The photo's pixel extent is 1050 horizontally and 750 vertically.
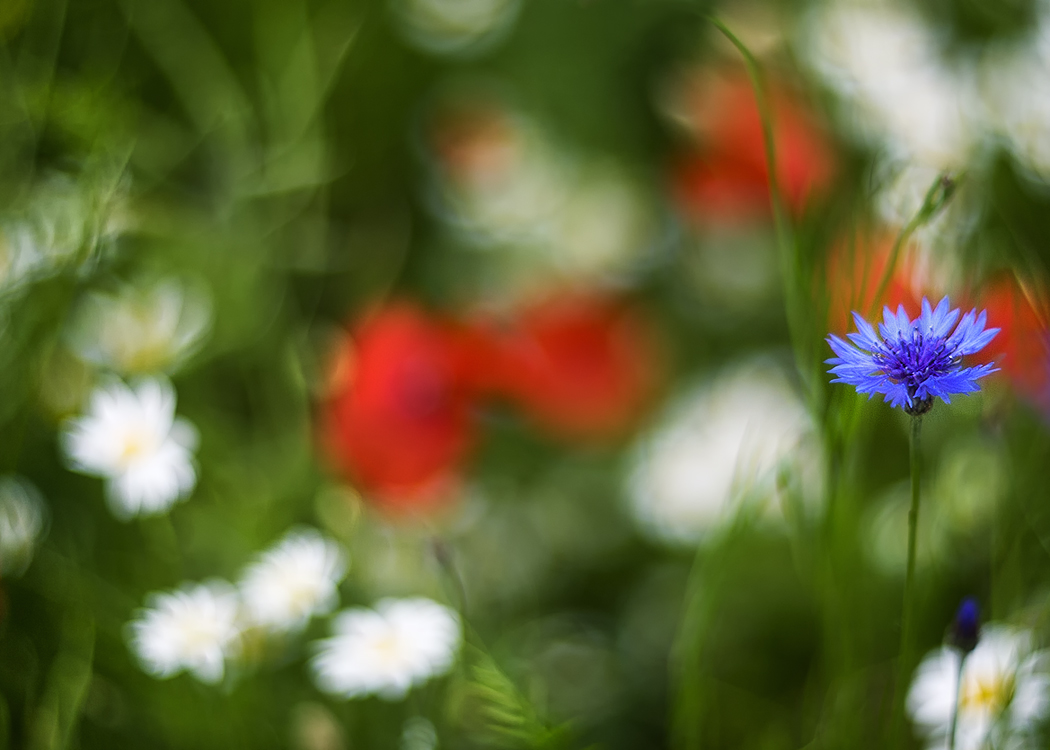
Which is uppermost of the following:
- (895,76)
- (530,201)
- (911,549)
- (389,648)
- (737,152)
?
(895,76)

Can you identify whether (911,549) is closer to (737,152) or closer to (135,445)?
(135,445)

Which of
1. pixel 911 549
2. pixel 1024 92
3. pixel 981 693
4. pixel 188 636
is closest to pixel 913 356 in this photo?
pixel 911 549

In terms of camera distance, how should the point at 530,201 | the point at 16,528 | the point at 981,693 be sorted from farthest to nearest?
1. the point at 530,201
2. the point at 16,528
3. the point at 981,693

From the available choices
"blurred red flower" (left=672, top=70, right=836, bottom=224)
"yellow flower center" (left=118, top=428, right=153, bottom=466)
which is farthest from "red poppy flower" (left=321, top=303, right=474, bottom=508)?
"blurred red flower" (left=672, top=70, right=836, bottom=224)

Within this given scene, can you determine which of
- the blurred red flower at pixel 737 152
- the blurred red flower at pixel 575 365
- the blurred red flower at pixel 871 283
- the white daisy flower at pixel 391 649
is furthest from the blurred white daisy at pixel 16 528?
the blurred red flower at pixel 737 152

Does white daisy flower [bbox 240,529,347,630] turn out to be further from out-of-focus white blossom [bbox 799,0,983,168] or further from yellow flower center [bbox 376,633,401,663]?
out-of-focus white blossom [bbox 799,0,983,168]

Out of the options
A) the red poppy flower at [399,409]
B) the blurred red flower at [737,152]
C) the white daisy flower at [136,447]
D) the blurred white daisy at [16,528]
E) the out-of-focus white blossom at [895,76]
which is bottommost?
the blurred white daisy at [16,528]

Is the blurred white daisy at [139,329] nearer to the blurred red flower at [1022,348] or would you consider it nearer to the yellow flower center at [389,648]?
the yellow flower center at [389,648]
